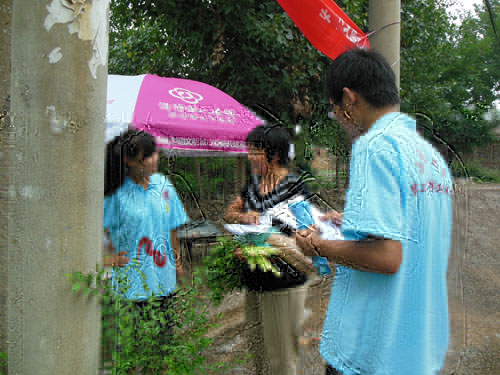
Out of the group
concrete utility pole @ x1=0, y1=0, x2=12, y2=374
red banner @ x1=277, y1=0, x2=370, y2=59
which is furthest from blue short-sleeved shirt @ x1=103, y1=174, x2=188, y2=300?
red banner @ x1=277, y1=0, x2=370, y2=59

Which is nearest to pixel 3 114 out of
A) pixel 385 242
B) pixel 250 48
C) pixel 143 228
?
pixel 143 228

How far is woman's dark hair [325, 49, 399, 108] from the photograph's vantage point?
1.26 m

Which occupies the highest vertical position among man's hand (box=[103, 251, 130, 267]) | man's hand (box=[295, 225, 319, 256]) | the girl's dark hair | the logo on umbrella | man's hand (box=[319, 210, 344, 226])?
the logo on umbrella

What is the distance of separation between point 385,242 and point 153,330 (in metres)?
1.05

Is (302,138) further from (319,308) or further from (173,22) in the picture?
(173,22)

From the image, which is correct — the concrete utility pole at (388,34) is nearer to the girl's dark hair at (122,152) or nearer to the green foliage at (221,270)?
the green foliage at (221,270)

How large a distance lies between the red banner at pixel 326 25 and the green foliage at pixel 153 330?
2534 mm

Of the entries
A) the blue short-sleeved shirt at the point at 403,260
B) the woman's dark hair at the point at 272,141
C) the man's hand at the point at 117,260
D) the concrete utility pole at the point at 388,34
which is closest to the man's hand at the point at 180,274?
the man's hand at the point at 117,260

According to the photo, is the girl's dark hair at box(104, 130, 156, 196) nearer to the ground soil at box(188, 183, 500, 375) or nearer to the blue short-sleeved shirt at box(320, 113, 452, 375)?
the ground soil at box(188, 183, 500, 375)

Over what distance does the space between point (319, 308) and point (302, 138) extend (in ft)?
2.68

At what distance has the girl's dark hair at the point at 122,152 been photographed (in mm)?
1534

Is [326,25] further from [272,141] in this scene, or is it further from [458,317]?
[458,317]

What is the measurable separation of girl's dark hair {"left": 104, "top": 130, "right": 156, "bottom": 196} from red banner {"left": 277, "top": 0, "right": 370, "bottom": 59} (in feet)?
7.94

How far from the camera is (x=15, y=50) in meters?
1.34
